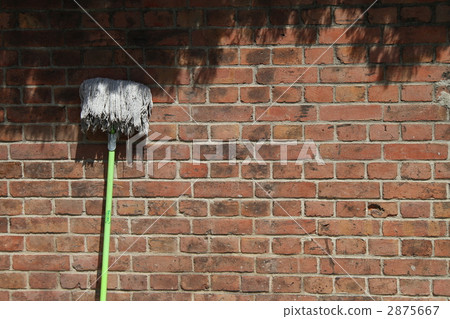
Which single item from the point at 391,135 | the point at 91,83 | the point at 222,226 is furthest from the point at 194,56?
the point at 391,135

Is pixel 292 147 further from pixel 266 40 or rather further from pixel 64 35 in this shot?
pixel 64 35

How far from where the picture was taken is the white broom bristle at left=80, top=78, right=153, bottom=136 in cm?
211

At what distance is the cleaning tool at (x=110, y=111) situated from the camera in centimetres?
211

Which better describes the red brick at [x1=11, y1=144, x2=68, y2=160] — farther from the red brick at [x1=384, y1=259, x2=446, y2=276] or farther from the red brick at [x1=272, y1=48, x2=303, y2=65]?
the red brick at [x1=384, y1=259, x2=446, y2=276]

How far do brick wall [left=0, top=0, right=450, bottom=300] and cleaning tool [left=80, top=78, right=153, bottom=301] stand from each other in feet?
0.32

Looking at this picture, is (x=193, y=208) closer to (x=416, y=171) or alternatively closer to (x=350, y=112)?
(x=350, y=112)

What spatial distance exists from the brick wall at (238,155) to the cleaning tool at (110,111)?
0.32 ft

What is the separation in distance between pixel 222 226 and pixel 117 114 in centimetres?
76

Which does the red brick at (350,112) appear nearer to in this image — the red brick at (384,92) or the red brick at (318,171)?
the red brick at (384,92)

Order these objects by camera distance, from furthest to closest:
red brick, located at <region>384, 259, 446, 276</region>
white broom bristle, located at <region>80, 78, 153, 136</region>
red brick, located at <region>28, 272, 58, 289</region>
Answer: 1. red brick, located at <region>28, 272, 58, 289</region>
2. red brick, located at <region>384, 259, 446, 276</region>
3. white broom bristle, located at <region>80, 78, 153, 136</region>

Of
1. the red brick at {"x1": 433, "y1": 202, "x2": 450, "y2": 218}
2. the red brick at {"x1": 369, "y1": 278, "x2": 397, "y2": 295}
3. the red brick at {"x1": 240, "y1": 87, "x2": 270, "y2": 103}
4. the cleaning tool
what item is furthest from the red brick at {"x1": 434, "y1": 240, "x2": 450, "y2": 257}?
the cleaning tool

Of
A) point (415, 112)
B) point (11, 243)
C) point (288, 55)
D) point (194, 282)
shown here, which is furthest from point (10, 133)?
point (415, 112)

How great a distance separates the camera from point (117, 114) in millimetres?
2113

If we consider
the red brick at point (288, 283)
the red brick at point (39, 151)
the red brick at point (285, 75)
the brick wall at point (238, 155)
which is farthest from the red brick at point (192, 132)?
the red brick at point (288, 283)
